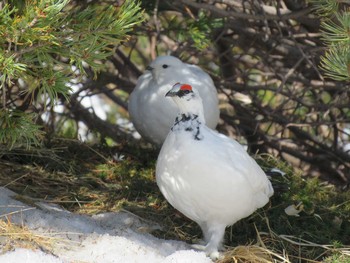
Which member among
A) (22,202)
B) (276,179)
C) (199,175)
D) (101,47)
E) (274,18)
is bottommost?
(276,179)

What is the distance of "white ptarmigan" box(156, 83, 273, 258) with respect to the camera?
12.3 ft

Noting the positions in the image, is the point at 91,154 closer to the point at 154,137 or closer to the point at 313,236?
the point at 154,137

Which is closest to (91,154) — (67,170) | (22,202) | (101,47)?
(67,170)

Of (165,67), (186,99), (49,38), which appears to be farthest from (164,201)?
(49,38)

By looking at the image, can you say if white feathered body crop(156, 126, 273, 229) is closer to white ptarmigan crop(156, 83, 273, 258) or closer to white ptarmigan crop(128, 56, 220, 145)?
white ptarmigan crop(156, 83, 273, 258)

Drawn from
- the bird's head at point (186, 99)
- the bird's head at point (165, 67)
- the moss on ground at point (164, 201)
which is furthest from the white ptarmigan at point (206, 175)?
the bird's head at point (165, 67)

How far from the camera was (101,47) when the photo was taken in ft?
11.1

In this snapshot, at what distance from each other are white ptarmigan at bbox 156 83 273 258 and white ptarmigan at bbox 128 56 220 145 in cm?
92

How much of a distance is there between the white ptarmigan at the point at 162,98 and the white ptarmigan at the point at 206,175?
92 cm

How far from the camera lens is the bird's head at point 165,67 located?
Result: 5.08 m

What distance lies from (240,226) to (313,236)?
1.31ft

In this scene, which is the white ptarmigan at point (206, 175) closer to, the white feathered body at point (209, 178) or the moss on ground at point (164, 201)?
the white feathered body at point (209, 178)

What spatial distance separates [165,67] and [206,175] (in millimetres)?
1508

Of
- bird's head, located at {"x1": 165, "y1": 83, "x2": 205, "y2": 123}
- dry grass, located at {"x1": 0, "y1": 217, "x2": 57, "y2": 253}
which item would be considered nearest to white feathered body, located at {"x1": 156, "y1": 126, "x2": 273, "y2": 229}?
bird's head, located at {"x1": 165, "y1": 83, "x2": 205, "y2": 123}
